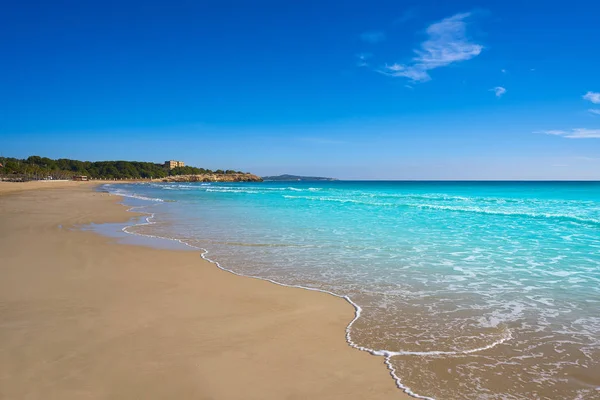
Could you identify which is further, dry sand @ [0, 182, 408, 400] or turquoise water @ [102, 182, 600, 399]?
turquoise water @ [102, 182, 600, 399]

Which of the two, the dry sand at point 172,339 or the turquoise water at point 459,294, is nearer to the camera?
the dry sand at point 172,339

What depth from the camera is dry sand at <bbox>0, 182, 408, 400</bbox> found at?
3.56 metres

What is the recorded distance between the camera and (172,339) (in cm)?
462

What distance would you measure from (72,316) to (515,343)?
218 inches

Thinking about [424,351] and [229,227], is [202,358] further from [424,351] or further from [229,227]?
[229,227]

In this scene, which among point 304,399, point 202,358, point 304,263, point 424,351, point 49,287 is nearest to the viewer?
point 304,399

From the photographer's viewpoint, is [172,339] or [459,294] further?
[459,294]

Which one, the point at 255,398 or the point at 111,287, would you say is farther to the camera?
the point at 111,287

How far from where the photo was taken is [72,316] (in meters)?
5.35

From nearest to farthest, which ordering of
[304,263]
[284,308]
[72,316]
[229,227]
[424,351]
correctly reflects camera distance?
[424,351] < [72,316] < [284,308] < [304,263] < [229,227]

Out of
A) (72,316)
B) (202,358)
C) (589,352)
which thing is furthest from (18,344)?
(589,352)

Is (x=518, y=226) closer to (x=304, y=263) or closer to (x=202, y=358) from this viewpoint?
(x=304, y=263)

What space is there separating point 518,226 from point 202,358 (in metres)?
16.6

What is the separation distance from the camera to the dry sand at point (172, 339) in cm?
356
